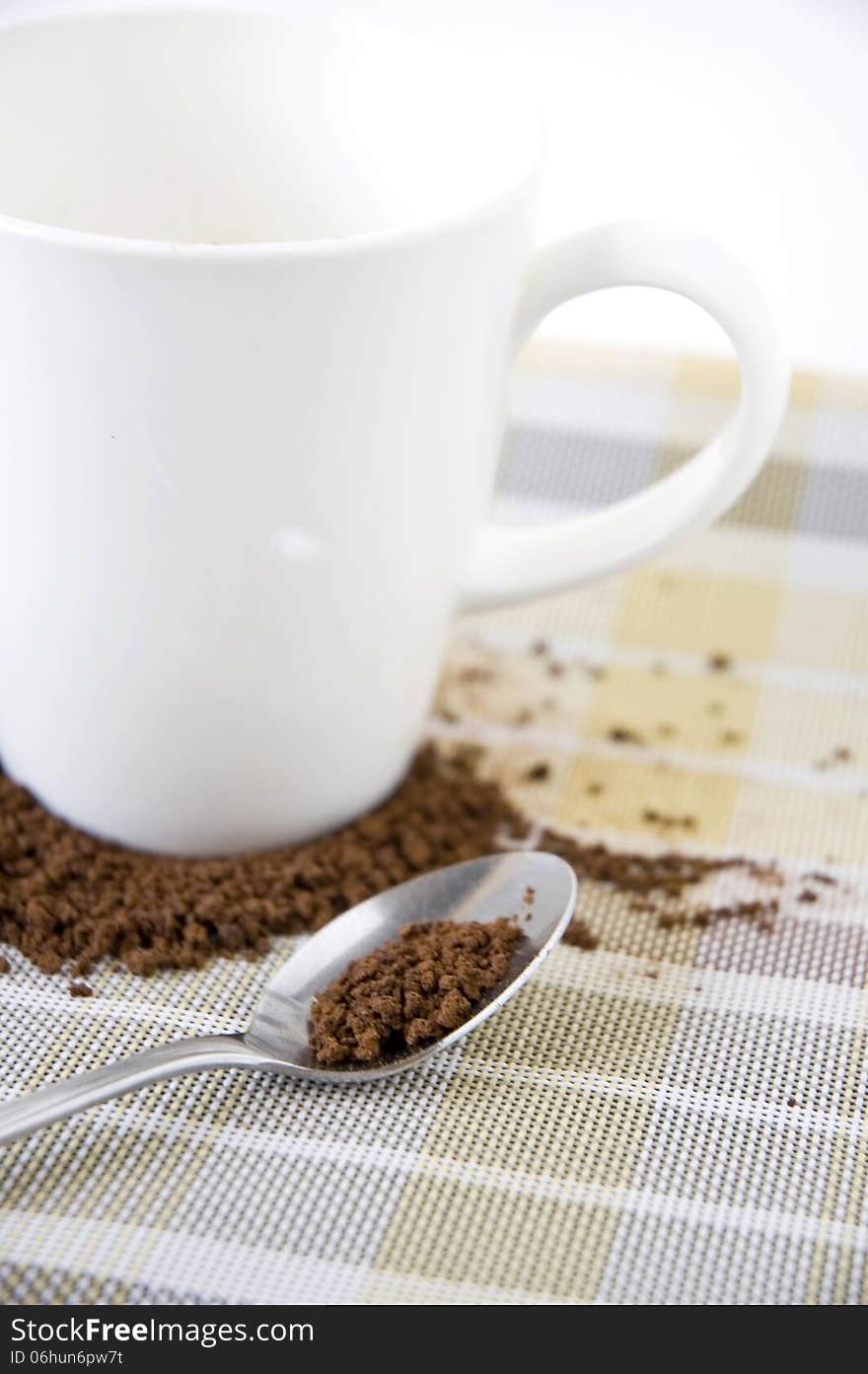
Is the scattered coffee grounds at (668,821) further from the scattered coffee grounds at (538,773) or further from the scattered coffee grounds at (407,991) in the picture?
the scattered coffee grounds at (407,991)

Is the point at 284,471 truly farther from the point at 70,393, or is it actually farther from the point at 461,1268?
the point at 461,1268

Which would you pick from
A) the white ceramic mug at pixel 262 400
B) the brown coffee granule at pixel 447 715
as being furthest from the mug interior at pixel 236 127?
the brown coffee granule at pixel 447 715

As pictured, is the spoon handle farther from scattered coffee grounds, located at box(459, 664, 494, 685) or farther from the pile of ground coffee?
scattered coffee grounds, located at box(459, 664, 494, 685)

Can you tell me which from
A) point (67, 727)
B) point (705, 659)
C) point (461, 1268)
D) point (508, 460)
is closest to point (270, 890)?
point (67, 727)

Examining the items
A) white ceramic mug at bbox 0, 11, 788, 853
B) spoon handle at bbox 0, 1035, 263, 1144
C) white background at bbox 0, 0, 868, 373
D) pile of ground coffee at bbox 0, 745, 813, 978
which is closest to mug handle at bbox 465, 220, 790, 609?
white ceramic mug at bbox 0, 11, 788, 853

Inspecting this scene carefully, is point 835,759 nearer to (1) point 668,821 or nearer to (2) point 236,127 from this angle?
(1) point 668,821

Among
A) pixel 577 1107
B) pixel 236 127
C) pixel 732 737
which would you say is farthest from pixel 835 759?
pixel 236 127
